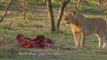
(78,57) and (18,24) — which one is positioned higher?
(78,57)

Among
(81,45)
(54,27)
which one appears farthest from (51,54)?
(54,27)

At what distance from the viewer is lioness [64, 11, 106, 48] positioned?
48.7ft

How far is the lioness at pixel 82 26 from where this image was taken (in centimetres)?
1484

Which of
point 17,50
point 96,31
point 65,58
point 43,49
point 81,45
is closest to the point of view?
point 65,58

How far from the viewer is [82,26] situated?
1539 centimetres

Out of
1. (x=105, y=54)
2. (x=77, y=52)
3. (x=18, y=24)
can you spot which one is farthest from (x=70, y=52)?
(x=18, y=24)

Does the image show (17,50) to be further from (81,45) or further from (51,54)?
(81,45)

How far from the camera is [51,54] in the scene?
39.9ft

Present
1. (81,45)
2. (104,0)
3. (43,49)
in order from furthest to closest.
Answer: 1. (104,0)
2. (81,45)
3. (43,49)

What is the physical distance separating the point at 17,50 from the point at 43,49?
1170mm

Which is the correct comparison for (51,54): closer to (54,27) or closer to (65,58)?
(65,58)

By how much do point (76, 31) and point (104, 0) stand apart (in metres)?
36.8

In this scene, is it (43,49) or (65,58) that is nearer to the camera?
(65,58)

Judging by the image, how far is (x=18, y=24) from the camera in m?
26.2
